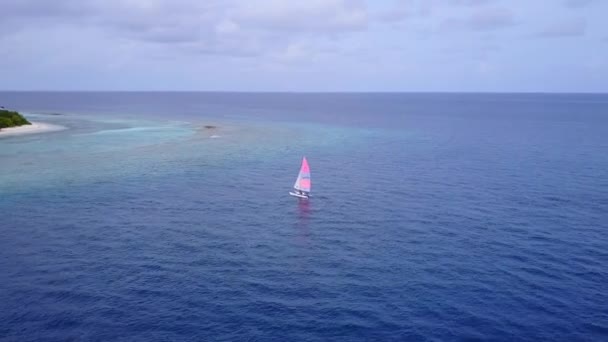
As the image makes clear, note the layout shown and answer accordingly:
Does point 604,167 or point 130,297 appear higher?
point 604,167

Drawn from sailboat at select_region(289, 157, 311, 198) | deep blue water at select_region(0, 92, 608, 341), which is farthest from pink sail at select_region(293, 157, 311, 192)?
deep blue water at select_region(0, 92, 608, 341)

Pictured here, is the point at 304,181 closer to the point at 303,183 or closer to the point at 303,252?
the point at 303,183

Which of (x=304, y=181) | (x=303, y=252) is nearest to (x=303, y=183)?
(x=304, y=181)

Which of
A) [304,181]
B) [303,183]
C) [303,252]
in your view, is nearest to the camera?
[303,252]

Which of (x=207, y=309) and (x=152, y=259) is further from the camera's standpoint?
(x=152, y=259)

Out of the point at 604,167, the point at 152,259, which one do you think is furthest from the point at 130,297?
the point at 604,167

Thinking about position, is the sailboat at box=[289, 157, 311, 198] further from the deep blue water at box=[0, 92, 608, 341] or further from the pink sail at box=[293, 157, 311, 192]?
the deep blue water at box=[0, 92, 608, 341]

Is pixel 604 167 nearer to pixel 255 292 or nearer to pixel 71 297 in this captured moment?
pixel 255 292

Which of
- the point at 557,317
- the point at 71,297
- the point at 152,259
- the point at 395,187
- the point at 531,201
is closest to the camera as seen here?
the point at 557,317
